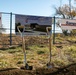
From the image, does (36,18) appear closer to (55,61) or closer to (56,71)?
(55,61)

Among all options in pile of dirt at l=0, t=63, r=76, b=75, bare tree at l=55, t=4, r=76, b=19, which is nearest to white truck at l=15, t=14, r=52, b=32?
pile of dirt at l=0, t=63, r=76, b=75

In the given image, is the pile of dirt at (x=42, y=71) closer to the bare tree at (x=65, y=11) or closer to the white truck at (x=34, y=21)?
the white truck at (x=34, y=21)

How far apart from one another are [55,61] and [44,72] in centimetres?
212

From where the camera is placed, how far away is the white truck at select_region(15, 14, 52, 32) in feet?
48.2

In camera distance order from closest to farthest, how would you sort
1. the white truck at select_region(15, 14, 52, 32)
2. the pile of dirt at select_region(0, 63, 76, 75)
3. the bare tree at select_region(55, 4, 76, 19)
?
the pile of dirt at select_region(0, 63, 76, 75), the white truck at select_region(15, 14, 52, 32), the bare tree at select_region(55, 4, 76, 19)

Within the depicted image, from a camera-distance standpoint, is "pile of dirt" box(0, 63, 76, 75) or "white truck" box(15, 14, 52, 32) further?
"white truck" box(15, 14, 52, 32)

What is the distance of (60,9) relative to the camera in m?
50.2

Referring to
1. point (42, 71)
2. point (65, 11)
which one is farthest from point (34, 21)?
point (65, 11)

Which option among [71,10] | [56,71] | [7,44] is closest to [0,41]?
[7,44]

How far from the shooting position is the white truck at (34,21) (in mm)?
14680

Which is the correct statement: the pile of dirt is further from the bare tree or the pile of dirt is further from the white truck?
the bare tree

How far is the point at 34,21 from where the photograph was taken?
50.8 ft

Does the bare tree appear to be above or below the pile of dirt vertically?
above

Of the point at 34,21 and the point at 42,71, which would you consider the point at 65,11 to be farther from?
the point at 42,71
